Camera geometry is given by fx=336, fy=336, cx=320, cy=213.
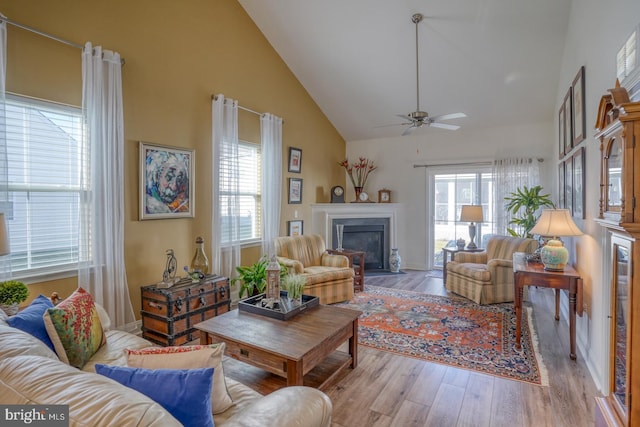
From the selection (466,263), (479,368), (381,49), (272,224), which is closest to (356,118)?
(381,49)

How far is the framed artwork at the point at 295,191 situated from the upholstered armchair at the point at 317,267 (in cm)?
89

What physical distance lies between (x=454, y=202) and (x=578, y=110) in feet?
10.4

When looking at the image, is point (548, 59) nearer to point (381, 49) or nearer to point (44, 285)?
point (381, 49)

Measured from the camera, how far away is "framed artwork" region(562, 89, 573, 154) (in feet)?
11.9

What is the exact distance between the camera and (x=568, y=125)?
3799 millimetres

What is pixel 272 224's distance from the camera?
498 cm

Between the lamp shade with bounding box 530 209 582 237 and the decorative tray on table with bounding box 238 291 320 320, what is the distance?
84.4 inches

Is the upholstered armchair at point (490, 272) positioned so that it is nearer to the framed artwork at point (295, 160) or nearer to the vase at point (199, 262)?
the framed artwork at point (295, 160)

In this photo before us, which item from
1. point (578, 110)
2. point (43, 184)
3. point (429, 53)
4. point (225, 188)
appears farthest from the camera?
point (429, 53)

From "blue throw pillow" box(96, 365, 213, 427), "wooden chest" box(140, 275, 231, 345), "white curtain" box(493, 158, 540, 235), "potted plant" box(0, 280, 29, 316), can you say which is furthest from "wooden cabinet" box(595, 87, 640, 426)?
"white curtain" box(493, 158, 540, 235)

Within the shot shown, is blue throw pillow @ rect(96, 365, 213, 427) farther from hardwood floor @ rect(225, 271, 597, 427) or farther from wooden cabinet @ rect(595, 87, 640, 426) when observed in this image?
wooden cabinet @ rect(595, 87, 640, 426)

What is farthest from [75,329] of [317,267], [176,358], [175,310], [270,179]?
[270,179]

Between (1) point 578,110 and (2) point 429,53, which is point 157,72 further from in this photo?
(1) point 578,110

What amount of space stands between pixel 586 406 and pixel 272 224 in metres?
3.86
